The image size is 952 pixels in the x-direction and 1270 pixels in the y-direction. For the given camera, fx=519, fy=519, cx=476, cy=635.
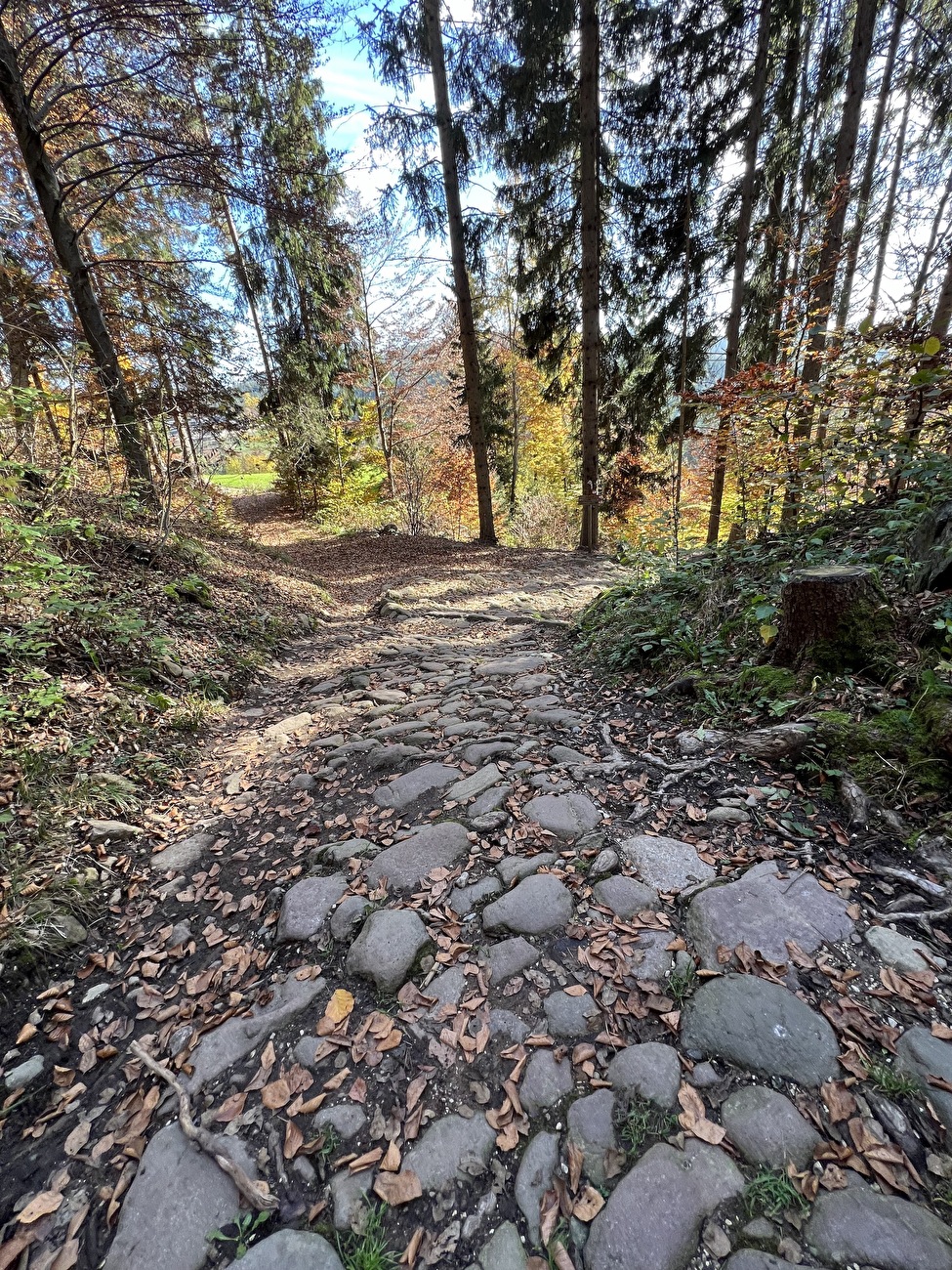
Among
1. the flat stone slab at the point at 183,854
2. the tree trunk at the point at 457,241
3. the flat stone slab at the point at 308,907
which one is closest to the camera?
the flat stone slab at the point at 308,907

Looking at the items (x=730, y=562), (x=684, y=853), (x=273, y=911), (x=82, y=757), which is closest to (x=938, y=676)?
(x=684, y=853)

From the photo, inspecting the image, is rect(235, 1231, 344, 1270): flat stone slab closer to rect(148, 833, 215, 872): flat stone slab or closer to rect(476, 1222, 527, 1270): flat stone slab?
rect(476, 1222, 527, 1270): flat stone slab

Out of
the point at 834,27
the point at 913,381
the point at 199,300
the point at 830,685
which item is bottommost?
the point at 830,685

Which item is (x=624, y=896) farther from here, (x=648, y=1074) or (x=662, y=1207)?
(x=662, y=1207)

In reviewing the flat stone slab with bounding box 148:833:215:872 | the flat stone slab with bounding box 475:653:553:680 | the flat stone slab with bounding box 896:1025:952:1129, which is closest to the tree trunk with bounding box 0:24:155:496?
the flat stone slab with bounding box 475:653:553:680

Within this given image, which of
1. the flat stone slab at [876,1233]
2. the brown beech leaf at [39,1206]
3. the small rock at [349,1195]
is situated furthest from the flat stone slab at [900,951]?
the brown beech leaf at [39,1206]

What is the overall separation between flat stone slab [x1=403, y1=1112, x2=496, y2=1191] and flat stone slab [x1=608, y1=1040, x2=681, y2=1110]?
0.38 metres

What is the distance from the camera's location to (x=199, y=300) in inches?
313

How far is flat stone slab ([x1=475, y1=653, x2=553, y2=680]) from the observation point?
449 centimetres

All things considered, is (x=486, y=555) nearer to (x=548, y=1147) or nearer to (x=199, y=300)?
(x=199, y=300)

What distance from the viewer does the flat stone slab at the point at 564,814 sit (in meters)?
2.42

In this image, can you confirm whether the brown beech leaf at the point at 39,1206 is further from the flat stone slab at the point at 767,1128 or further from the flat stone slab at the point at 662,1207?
the flat stone slab at the point at 767,1128

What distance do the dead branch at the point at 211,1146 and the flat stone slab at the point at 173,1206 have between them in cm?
2

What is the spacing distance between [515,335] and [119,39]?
44.1 feet
